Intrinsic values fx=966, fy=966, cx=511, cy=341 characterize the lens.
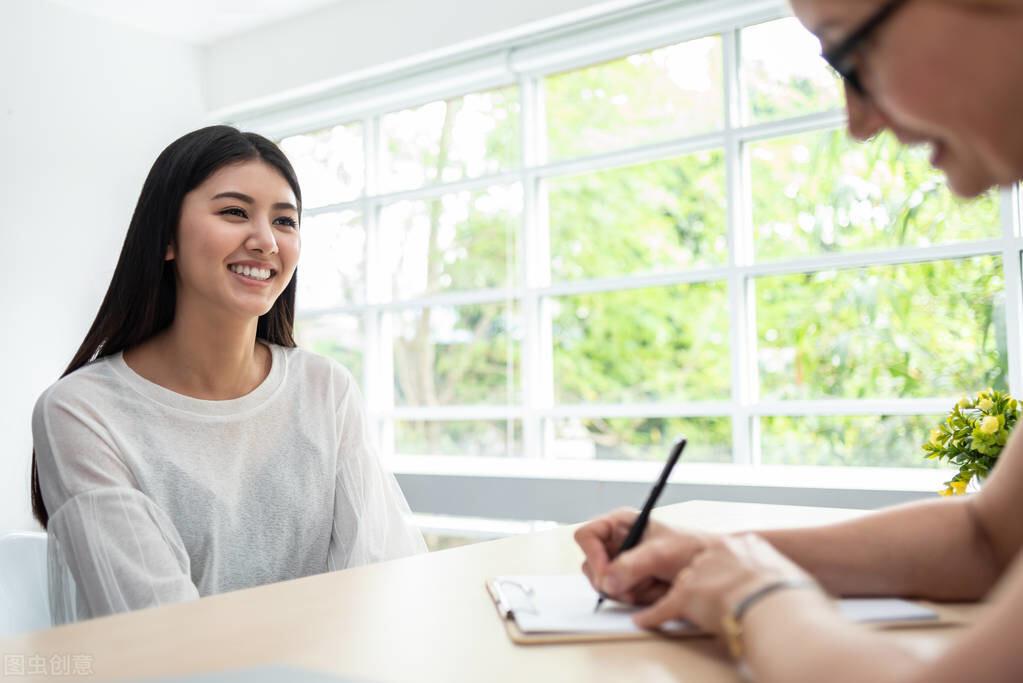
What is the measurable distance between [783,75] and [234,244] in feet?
7.87

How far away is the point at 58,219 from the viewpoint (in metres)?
4.61

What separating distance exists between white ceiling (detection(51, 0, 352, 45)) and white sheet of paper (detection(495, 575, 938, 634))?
13.5ft

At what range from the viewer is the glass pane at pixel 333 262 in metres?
4.90

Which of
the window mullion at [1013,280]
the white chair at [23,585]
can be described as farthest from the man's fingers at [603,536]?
the window mullion at [1013,280]

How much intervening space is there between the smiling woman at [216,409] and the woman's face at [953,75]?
1.33 m

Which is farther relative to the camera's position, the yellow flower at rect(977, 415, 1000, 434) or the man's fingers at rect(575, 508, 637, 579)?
the yellow flower at rect(977, 415, 1000, 434)

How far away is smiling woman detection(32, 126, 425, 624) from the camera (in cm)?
166

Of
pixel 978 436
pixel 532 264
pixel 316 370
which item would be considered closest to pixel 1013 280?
pixel 978 436

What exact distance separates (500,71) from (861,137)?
3583 millimetres

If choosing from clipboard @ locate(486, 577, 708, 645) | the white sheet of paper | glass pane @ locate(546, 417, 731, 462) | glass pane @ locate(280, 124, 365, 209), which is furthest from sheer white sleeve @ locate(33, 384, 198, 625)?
glass pane @ locate(280, 124, 365, 209)

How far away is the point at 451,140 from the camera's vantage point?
456 cm

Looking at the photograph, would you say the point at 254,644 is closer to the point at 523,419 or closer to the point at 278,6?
the point at 523,419

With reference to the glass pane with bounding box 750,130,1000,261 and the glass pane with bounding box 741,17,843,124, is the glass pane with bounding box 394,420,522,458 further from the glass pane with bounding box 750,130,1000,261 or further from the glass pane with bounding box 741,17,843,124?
the glass pane with bounding box 741,17,843,124

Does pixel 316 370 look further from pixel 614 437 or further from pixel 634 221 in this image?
pixel 634 221
